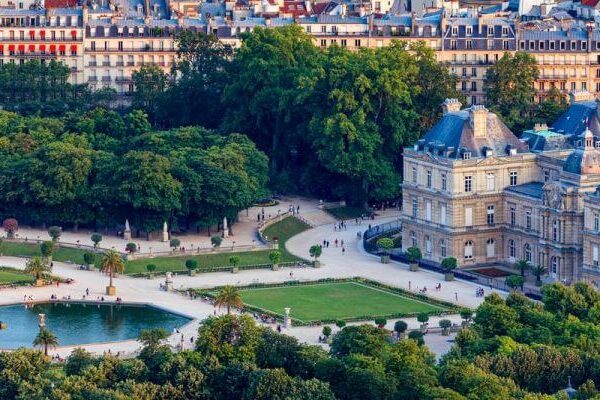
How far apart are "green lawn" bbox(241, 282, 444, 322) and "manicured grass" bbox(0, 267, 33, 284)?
13682 mm

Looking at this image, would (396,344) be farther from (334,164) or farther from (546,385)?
(334,164)

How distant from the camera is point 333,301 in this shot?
164 metres

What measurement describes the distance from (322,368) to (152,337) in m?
10.7

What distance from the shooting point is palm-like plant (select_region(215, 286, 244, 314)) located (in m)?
156

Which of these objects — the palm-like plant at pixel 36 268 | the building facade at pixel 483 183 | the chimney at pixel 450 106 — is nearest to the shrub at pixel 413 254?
the building facade at pixel 483 183

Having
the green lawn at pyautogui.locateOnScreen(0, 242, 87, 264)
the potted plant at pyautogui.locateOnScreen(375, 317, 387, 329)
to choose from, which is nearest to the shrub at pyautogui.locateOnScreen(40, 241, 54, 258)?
the green lawn at pyautogui.locateOnScreen(0, 242, 87, 264)

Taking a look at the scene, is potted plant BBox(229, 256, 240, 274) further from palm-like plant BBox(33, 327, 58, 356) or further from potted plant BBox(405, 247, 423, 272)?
palm-like plant BBox(33, 327, 58, 356)

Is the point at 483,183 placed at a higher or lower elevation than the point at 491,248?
higher

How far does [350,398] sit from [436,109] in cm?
6165

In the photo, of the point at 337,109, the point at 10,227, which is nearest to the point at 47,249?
the point at 10,227

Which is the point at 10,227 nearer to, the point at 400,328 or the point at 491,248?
the point at 491,248

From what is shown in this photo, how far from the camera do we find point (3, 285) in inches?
6565

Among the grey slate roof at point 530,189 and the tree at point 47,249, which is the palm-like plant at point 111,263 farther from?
the grey slate roof at point 530,189

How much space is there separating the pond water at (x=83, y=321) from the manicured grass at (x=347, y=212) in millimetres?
29522
